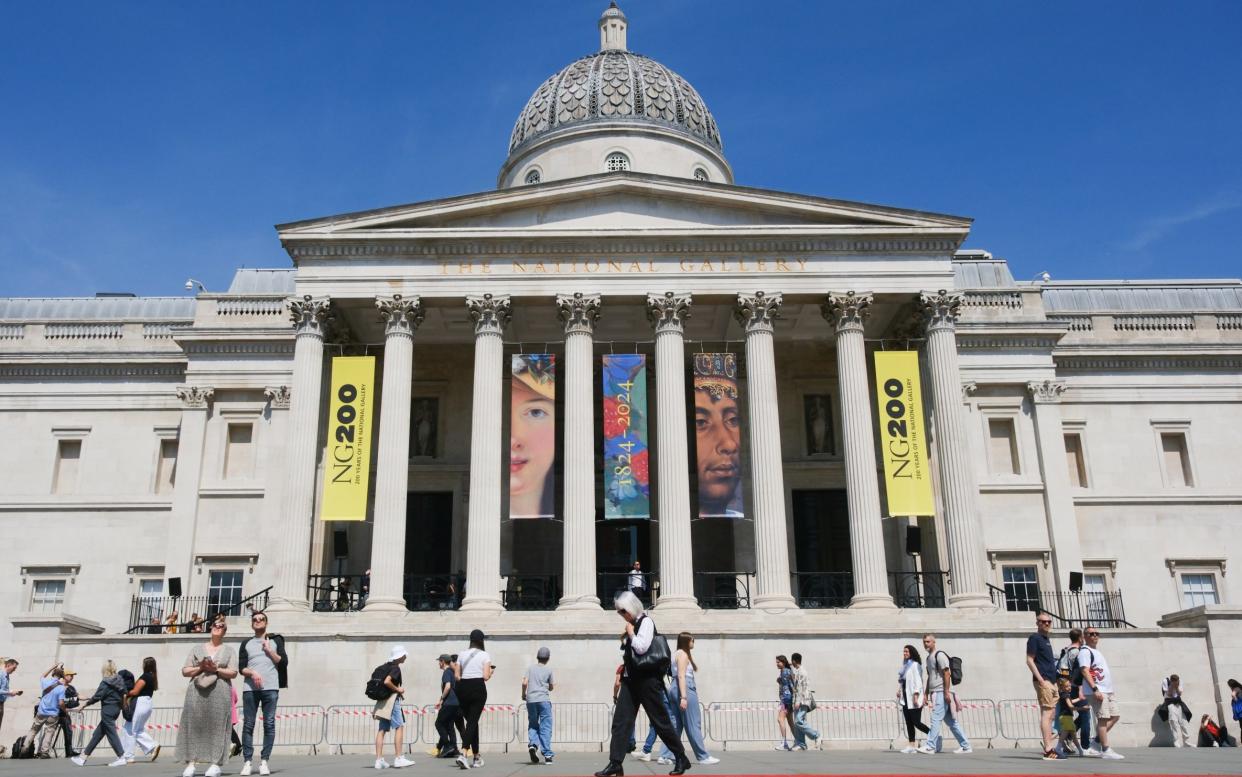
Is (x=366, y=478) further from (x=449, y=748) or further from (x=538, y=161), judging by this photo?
(x=538, y=161)

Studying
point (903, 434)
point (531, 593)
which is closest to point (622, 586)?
point (531, 593)

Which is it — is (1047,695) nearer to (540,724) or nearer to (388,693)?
(540,724)

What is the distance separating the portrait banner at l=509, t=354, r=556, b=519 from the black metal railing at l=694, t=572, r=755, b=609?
4785mm

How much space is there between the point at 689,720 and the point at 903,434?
14.9 metres

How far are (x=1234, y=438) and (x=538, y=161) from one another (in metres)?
25.7

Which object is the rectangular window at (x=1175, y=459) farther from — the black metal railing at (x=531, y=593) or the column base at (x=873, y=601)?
the black metal railing at (x=531, y=593)

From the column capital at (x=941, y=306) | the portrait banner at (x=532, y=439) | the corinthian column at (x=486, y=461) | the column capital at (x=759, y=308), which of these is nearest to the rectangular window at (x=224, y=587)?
the corinthian column at (x=486, y=461)

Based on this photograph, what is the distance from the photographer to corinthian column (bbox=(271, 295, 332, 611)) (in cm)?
2692

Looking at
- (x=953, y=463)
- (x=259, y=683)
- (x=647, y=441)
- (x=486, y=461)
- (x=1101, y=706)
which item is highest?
(x=647, y=441)

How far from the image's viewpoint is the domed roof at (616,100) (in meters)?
39.7

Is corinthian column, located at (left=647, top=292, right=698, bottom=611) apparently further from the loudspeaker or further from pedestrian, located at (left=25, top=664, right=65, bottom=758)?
pedestrian, located at (left=25, top=664, right=65, bottom=758)

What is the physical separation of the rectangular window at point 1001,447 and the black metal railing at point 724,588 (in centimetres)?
994

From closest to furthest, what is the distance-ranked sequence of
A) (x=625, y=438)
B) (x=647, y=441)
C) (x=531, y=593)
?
(x=625, y=438) < (x=647, y=441) < (x=531, y=593)

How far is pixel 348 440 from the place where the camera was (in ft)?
93.1
